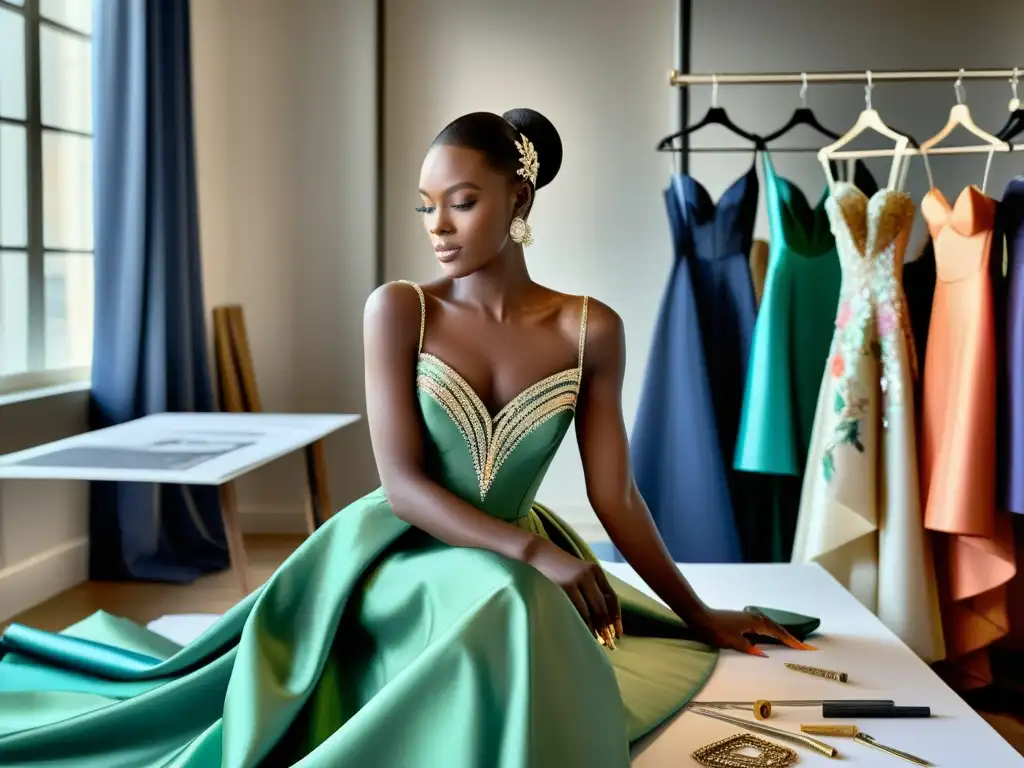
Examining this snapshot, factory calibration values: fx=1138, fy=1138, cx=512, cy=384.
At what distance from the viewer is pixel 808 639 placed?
63.1 inches

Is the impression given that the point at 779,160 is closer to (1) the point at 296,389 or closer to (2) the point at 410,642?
(1) the point at 296,389

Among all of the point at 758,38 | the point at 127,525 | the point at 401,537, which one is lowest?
the point at 127,525

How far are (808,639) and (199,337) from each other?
3.01 meters

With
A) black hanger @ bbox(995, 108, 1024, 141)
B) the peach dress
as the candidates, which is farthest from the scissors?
black hanger @ bbox(995, 108, 1024, 141)

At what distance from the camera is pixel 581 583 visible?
3.84 feet

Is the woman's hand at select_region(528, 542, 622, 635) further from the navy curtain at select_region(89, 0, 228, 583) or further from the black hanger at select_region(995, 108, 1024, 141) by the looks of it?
the navy curtain at select_region(89, 0, 228, 583)

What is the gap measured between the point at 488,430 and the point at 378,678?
31 centimetres

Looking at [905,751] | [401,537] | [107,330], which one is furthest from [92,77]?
[905,751]

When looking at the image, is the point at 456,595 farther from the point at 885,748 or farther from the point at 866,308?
the point at 866,308

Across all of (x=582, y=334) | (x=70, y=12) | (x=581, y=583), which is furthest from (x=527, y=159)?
(x=70, y=12)

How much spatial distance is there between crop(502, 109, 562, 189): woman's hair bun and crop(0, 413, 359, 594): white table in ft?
4.18

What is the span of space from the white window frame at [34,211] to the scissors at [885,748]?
293 cm

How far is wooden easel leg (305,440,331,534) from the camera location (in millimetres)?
3768

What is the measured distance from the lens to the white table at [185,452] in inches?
96.7
